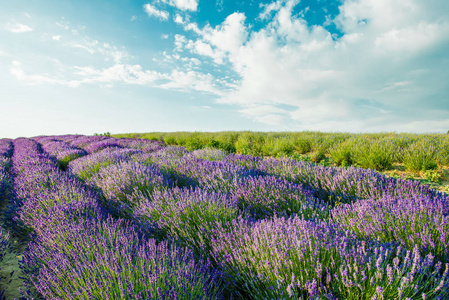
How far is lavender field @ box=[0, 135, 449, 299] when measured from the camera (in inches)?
52.3

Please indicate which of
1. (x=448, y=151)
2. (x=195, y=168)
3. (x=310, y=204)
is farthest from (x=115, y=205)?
(x=448, y=151)

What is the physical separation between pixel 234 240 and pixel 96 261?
101 centimetres

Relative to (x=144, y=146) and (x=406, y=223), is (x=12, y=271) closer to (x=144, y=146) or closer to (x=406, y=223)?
(x=406, y=223)

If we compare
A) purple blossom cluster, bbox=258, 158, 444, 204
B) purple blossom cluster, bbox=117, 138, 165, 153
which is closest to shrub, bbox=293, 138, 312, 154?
purple blossom cluster, bbox=117, 138, 165, 153

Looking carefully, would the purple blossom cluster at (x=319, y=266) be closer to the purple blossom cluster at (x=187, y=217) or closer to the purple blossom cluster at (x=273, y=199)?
the purple blossom cluster at (x=187, y=217)

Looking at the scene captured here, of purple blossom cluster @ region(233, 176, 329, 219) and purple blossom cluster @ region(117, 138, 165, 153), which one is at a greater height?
purple blossom cluster @ region(117, 138, 165, 153)

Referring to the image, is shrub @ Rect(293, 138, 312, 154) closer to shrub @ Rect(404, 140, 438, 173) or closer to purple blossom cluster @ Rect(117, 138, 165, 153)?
shrub @ Rect(404, 140, 438, 173)

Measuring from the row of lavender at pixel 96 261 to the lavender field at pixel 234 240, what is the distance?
0.5 inches

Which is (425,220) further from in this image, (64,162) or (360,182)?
(64,162)

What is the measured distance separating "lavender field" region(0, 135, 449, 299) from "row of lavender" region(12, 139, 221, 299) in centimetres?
1

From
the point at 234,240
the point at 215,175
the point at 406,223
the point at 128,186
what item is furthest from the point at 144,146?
the point at 406,223

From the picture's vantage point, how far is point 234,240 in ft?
6.11

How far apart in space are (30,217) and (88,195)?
2.10ft

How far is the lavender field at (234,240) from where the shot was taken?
133 centimetres
